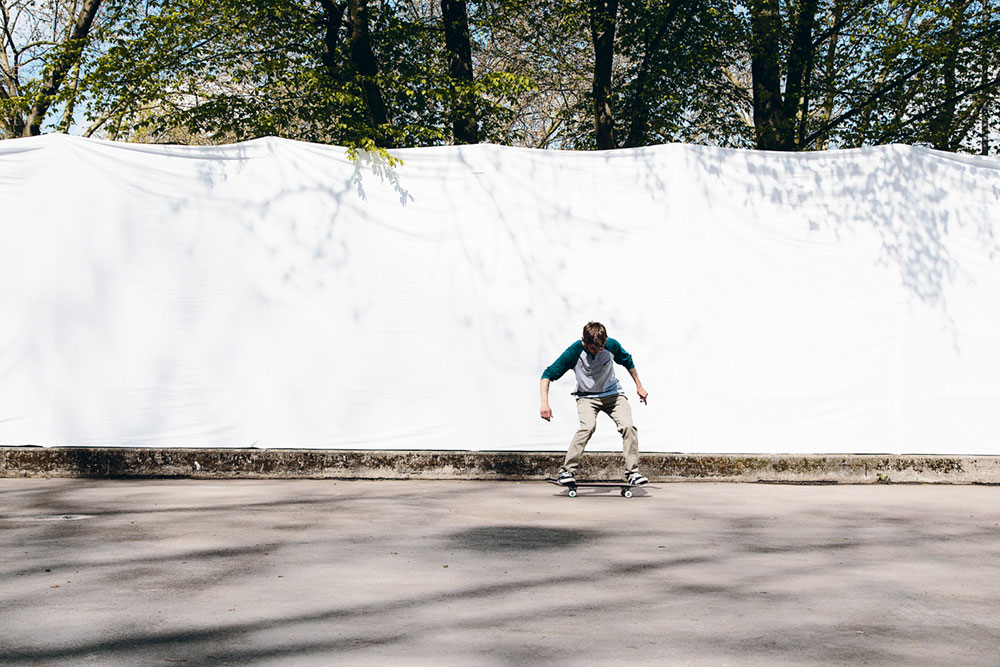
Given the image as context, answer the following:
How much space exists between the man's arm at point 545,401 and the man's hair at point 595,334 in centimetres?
50

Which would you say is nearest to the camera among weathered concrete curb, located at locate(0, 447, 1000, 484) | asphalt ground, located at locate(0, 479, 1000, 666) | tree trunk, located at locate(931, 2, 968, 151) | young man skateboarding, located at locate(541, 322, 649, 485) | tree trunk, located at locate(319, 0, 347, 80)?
asphalt ground, located at locate(0, 479, 1000, 666)

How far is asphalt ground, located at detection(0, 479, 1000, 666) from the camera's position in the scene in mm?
4262

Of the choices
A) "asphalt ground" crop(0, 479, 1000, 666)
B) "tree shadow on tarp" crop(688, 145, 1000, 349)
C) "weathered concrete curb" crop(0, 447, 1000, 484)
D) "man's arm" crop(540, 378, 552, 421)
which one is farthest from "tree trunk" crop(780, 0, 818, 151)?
"asphalt ground" crop(0, 479, 1000, 666)

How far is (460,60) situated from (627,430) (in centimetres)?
690

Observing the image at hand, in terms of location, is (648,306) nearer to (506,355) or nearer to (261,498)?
(506,355)

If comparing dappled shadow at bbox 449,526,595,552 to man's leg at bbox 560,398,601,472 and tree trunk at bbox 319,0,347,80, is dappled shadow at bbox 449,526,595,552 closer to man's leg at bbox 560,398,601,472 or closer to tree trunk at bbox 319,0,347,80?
man's leg at bbox 560,398,601,472

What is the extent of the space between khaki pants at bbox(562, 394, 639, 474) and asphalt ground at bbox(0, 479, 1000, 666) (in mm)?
318

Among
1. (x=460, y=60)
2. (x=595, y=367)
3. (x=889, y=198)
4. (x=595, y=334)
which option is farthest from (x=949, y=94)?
(x=595, y=334)

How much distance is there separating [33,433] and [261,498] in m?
2.81

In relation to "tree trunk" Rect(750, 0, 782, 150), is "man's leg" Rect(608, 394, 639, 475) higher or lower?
lower

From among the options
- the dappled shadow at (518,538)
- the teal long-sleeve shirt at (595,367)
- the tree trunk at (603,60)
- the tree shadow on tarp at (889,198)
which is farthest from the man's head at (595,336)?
the tree trunk at (603,60)

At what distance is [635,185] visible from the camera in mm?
10094

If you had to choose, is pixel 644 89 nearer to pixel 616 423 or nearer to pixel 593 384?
pixel 593 384

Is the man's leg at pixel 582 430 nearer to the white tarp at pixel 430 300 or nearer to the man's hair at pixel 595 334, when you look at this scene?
the man's hair at pixel 595 334
